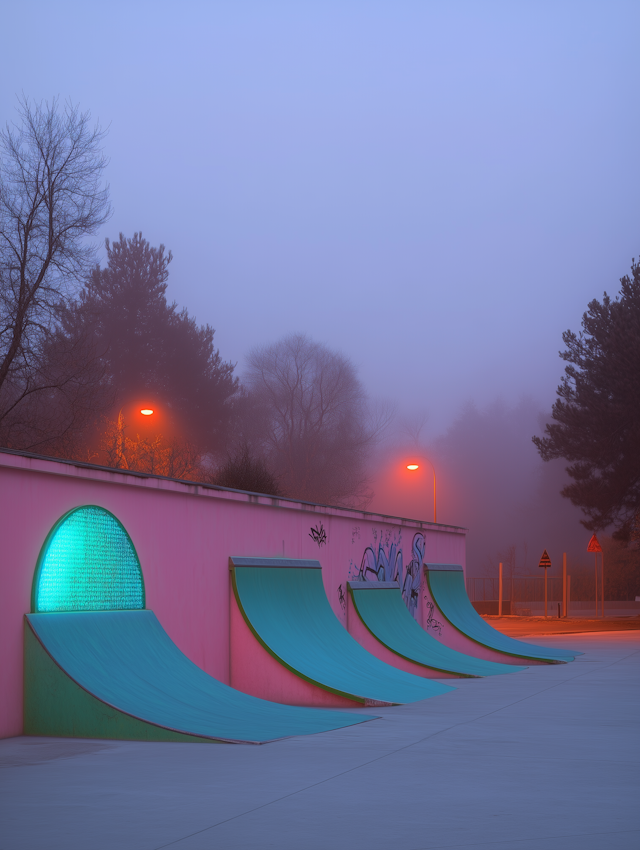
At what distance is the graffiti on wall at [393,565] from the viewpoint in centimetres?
1720

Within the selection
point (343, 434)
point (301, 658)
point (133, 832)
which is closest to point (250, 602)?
point (301, 658)

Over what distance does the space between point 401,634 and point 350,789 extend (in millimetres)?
10818

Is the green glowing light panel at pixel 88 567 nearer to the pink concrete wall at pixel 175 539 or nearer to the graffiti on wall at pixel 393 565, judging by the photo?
the pink concrete wall at pixel 175 539

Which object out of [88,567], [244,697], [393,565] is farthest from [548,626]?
[88,567]

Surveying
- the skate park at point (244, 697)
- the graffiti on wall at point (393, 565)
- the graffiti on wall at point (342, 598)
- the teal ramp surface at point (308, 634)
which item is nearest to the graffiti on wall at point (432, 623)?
the graffiti on wall at point (393, 565)

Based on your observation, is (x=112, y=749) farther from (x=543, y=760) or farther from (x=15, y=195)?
(x=15, y=195)

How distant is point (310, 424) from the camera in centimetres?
5506

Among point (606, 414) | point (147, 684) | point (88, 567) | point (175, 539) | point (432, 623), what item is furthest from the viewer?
point (606, 414)

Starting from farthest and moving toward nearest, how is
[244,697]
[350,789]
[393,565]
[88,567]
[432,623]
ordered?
1. [432,623]
2. [393,565]
3. [244,697]
4. [88,567]
5. [350,789]

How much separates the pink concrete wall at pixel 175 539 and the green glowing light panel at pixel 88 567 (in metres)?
0.11

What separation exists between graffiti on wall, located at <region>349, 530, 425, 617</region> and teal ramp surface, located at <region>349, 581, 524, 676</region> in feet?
0.75

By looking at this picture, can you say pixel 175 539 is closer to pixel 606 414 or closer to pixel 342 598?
pixel 342 598

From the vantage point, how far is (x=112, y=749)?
7668 millimetres

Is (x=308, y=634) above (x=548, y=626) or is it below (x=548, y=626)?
above
